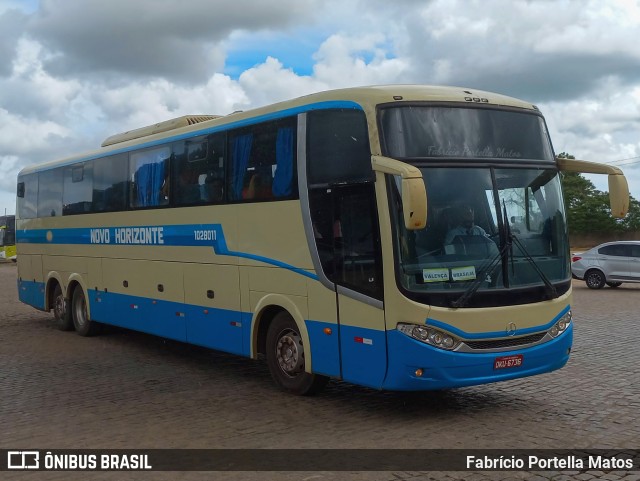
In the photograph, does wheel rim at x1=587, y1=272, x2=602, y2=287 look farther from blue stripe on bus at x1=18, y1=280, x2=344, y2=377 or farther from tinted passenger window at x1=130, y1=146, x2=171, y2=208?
tinted passenger window at x1=130, y1=146, x2=171, y2=208

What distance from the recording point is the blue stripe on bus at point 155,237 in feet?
34.7

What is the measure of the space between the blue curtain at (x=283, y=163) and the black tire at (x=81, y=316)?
754 centimetres

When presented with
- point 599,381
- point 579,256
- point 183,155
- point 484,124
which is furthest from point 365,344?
point 579,256

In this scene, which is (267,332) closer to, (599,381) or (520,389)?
(520,389)

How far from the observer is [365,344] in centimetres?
838

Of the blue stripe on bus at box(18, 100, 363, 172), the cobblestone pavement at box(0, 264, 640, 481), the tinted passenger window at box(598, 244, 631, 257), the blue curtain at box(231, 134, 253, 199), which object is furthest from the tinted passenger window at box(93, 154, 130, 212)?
the tinted passenger window at box(598, 244, 631, 257)

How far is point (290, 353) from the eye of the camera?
9602 mm

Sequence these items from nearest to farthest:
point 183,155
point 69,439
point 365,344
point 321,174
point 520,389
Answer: point 69,439
point 365,344
point 321,174
point 520,389
point 183,155

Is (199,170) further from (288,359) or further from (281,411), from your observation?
(281,411)

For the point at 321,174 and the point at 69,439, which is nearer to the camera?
the point at 69,439

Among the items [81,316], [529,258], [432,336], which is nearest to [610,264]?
[81,316]

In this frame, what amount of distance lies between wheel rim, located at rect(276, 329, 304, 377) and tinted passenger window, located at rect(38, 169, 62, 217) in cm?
863

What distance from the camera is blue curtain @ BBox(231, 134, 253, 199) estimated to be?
407 inches

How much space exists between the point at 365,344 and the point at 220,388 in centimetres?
270
